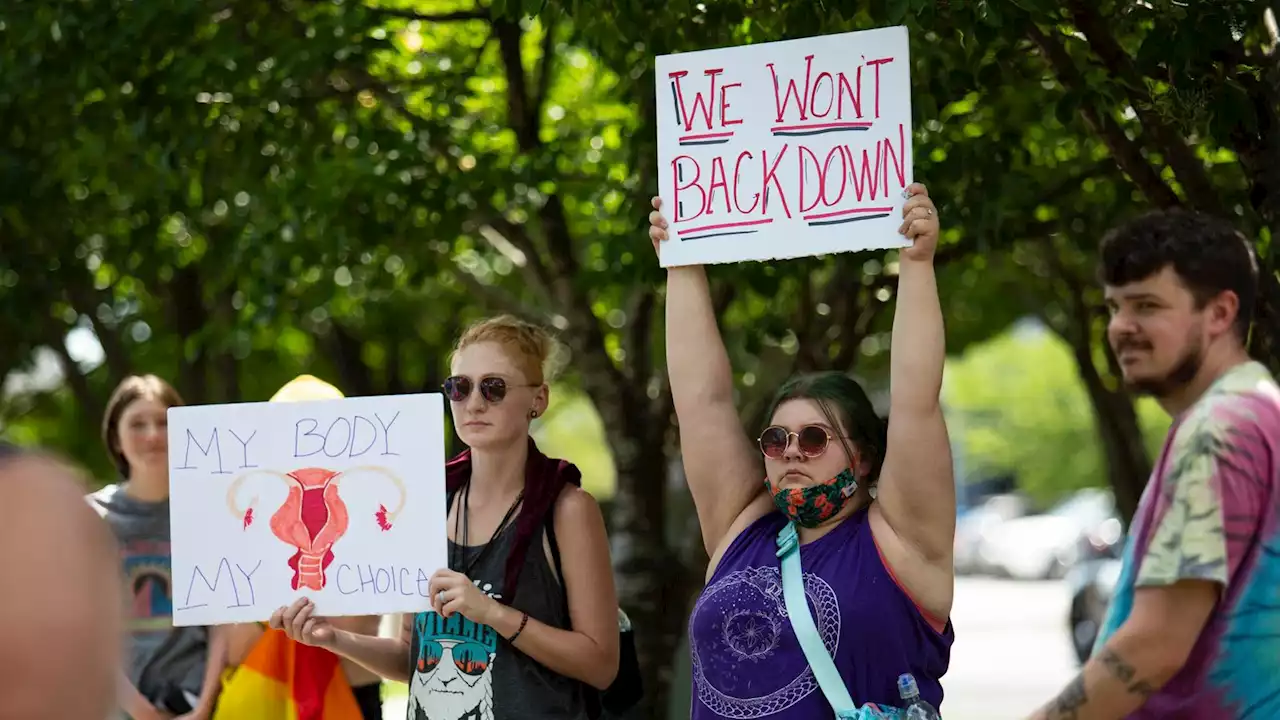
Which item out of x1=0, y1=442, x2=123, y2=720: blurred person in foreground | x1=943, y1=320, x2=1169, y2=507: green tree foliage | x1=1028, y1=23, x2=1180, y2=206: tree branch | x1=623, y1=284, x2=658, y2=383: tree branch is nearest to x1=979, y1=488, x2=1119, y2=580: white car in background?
x1=943, y1=320, x2=1169, y2=507: green tree foliage

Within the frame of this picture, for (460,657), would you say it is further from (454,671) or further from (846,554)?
(846,554)

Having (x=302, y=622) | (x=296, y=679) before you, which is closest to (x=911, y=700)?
(x=302, y=622)

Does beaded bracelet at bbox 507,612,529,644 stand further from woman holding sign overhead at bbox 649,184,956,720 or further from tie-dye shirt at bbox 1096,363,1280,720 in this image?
tie-dye shirt at bbox 1096,363,1280,720

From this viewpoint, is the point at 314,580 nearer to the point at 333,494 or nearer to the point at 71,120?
the point at 333,494

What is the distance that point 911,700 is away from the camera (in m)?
3.22

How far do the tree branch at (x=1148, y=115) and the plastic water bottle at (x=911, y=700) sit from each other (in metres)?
2.12

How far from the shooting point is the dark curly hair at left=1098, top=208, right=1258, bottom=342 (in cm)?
266

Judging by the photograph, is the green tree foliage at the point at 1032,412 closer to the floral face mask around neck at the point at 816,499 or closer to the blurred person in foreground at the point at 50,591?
the floral face mask around neck at the point at 816,499

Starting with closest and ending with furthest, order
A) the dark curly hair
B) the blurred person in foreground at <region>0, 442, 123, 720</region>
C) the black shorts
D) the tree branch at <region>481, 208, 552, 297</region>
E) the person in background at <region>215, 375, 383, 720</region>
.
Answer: the blurred person in foreground at <region>0, 442, 123, 720</region> → the dark curly hair → the person in background at <region>215, 375, 383, 720</region> → the black shorts → the tree branch at <region>481, 208, 552, 297</region>

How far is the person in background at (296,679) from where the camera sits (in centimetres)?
427

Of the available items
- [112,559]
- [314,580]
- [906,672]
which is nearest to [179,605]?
[314,580]

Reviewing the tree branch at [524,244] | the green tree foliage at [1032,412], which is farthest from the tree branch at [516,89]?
the green tree foliage at [1032,412]

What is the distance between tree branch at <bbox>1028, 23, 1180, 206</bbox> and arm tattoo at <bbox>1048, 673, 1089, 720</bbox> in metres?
2.68

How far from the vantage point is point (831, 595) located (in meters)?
3.30
